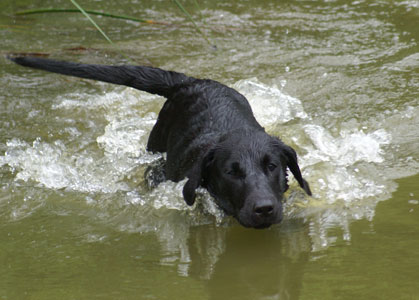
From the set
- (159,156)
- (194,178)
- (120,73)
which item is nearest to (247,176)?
(194,178)

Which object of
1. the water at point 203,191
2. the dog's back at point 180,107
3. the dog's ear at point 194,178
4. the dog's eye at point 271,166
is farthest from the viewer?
the dog's back at point 180,107

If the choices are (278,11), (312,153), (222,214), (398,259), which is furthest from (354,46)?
(398,259)

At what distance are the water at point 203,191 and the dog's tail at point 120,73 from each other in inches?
25.4

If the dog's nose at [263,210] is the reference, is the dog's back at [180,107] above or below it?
above

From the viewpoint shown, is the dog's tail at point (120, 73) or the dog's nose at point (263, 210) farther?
the dog's tail at point (120, 73)

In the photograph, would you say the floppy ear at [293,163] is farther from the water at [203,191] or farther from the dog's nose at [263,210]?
the dog's nose at [263,210]

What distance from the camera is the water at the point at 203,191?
3.48 m

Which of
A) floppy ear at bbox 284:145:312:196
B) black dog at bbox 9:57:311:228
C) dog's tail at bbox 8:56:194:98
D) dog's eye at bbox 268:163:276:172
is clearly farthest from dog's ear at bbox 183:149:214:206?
dog's tail at bbox 8:56:194:98

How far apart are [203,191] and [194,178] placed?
0.33 metres

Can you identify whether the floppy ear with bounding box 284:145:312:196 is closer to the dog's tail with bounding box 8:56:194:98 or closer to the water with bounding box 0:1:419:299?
the water with bounding box 0:1:419:299

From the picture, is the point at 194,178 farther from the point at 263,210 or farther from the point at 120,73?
the point at 120,73

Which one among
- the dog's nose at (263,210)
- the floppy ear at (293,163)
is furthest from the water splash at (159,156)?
the dog's nose at (263,210)

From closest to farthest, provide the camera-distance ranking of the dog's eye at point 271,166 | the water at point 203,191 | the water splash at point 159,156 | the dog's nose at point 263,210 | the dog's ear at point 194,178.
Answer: the water at point 203,191 < the dog's nose at point 263,210 < the dog's eye at point 271,166 < the dog's ear at point 194,178 < the water splash at point 159,156

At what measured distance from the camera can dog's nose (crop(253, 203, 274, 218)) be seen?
150 inches
